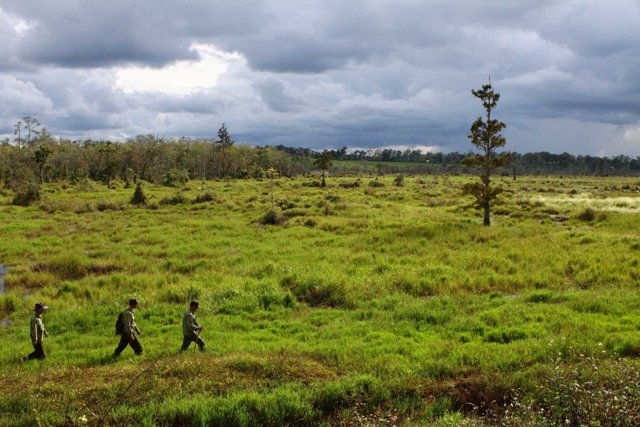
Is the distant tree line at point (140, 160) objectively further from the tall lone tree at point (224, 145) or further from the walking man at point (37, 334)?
the walking man at point (37, 334)

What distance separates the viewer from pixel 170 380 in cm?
1089

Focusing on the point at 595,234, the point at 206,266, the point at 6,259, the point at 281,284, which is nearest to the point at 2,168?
the point at 6,259

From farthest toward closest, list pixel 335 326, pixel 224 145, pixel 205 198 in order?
pixel 224 145, pixel 205 198, pixel 335 326

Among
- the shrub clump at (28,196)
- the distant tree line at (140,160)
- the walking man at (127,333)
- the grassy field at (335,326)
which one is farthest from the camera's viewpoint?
the distant tree line at (140,160)

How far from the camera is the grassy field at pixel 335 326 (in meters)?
9.95

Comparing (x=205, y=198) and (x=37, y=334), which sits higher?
(x=205, y=198)

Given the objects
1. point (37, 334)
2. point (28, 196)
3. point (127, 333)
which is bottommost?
point (37, 334)

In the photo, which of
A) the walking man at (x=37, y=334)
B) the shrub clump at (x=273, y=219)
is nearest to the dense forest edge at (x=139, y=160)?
the shrub clump at (x=273, y=219)

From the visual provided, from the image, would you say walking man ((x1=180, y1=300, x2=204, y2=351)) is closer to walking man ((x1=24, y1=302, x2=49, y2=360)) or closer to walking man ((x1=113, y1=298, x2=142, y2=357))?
walking man ((x1=113, y1=298, x2=142, y2=357))

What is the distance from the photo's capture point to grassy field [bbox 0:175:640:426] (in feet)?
32.6

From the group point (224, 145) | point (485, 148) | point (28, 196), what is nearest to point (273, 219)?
point (485, 148)

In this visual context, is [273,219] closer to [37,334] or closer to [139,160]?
[37,334]

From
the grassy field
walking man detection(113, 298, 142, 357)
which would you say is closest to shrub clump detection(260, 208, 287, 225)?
the grassy field

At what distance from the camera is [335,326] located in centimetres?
1475
